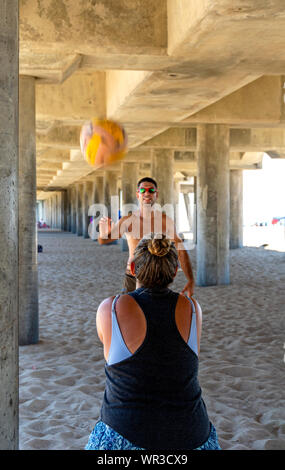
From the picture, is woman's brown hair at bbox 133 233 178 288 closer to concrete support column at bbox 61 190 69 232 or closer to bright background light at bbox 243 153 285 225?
concrete support column at bbox 61 190 69 232

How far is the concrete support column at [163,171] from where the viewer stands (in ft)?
54.3

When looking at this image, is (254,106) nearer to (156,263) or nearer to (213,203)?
(213,203)

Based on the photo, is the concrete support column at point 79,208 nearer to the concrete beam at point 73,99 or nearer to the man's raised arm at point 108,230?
the concrete beam at point 73,99

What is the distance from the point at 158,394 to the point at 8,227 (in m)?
0.94

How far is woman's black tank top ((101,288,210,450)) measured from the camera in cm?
194

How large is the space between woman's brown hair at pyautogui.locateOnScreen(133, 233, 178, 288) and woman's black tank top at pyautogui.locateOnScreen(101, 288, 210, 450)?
0.44ft

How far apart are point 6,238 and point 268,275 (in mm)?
11286

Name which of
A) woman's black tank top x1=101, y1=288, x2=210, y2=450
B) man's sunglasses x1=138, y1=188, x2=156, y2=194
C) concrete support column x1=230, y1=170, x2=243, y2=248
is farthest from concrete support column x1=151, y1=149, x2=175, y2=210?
woman's black tank top x1=101, y1=288, x2=210, y2=450

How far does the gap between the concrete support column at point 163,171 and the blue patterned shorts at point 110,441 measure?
48.0 ft

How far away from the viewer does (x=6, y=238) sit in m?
2.17

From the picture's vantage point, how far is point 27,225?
642 centimetres

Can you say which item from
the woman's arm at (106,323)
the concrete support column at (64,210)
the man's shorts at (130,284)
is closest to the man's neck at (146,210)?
the man's shorts at (130,284)
